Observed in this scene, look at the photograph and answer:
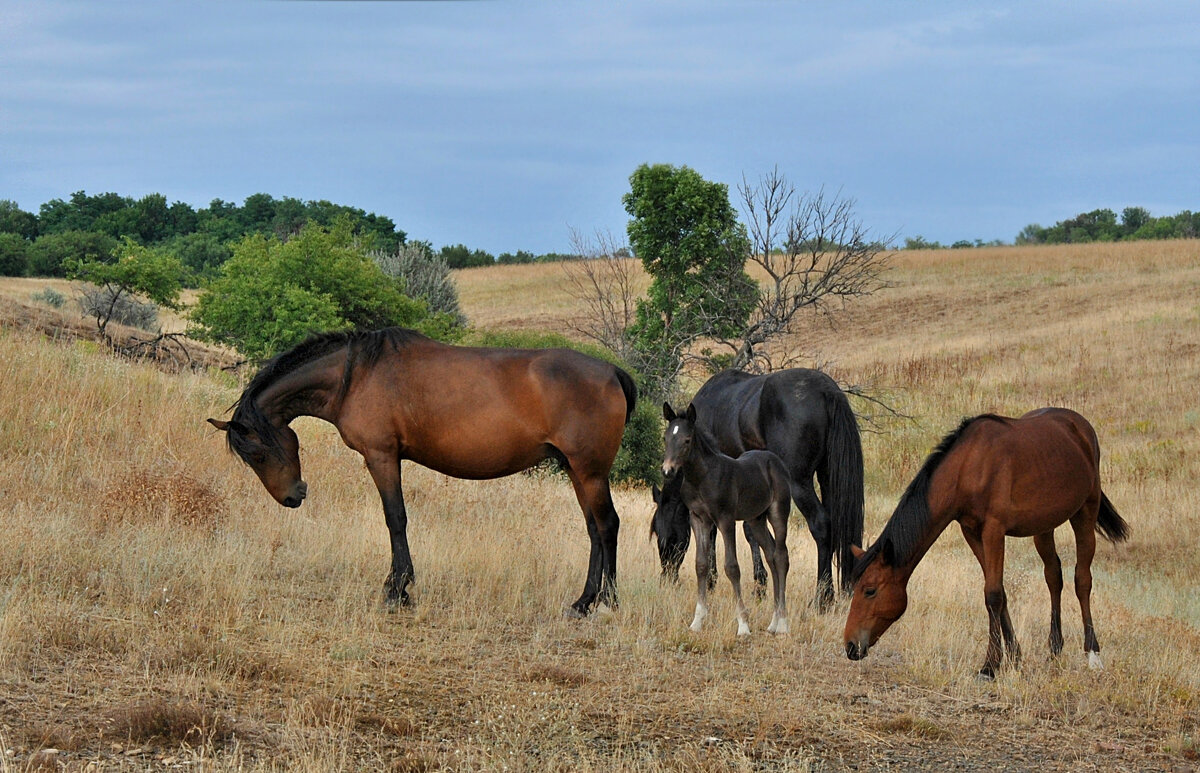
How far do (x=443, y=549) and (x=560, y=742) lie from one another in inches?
197

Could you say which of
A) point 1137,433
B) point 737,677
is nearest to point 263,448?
point 737,677

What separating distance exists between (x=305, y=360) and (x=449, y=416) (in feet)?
4.30

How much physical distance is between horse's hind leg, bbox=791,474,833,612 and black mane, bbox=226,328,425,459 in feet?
12.8

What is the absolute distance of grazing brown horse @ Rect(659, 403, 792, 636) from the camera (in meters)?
8.41

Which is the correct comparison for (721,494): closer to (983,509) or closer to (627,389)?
(627,389)

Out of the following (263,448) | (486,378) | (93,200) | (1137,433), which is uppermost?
(93,200)

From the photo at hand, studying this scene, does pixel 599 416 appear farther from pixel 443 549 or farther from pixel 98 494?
pixel 98 494

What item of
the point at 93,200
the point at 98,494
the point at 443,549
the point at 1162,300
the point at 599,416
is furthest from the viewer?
the point at 93,200

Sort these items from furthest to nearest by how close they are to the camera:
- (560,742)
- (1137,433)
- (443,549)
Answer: (1137,433), (443,549), (560,742)

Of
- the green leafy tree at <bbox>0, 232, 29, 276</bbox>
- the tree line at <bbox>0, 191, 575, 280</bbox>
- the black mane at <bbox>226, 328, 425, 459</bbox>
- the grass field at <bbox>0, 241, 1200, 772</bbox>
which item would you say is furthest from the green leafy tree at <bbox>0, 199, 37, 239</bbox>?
the black mane at <bbox>226, 328, 425, 459</bbox>

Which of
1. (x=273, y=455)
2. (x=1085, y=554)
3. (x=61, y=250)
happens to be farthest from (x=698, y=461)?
(x=61, y=250)

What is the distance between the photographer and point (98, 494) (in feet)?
37.0

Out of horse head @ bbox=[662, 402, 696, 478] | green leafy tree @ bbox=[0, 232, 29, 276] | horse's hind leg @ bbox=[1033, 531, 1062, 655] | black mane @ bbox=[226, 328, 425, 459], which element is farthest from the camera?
green leafy tree @ bbox=[0, 232, 29, 276]

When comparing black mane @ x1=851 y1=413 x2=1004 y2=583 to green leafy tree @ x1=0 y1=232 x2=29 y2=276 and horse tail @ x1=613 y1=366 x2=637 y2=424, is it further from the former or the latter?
green leafy tree @ x1=0 y1=232 x2=29 y2=276
